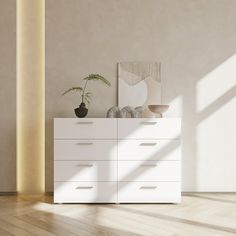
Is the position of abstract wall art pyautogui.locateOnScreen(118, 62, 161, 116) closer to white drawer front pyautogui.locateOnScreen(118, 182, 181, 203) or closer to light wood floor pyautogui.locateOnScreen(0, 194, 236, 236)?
white drawer front pyautogui.locateOnScreen(118, 182, 181, 203)

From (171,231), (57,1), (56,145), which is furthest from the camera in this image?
(57,1)

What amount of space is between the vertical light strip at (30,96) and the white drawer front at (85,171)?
63 cm

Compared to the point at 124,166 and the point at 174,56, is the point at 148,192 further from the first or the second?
the point at 174,56

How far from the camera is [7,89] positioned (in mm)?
3939

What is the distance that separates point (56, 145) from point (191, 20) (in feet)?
6.90

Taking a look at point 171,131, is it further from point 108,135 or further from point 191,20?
point 191,20

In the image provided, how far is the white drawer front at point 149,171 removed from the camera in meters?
3.45

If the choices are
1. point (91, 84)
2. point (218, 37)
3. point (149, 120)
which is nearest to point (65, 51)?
point (91, 84)

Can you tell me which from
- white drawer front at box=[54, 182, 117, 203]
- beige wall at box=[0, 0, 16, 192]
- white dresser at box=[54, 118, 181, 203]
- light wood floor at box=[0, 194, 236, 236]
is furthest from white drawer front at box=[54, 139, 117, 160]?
beige wall at box=[0, 0, 16, 192]

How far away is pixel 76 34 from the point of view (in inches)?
155

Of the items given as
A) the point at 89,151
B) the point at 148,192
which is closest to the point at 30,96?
the point at 89,151

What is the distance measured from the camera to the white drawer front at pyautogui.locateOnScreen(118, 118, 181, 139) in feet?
11.3

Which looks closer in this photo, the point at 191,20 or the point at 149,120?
the point at 149,120

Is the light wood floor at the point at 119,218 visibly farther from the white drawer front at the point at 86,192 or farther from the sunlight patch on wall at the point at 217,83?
the sunlight patch on wall at the point at 217,83
